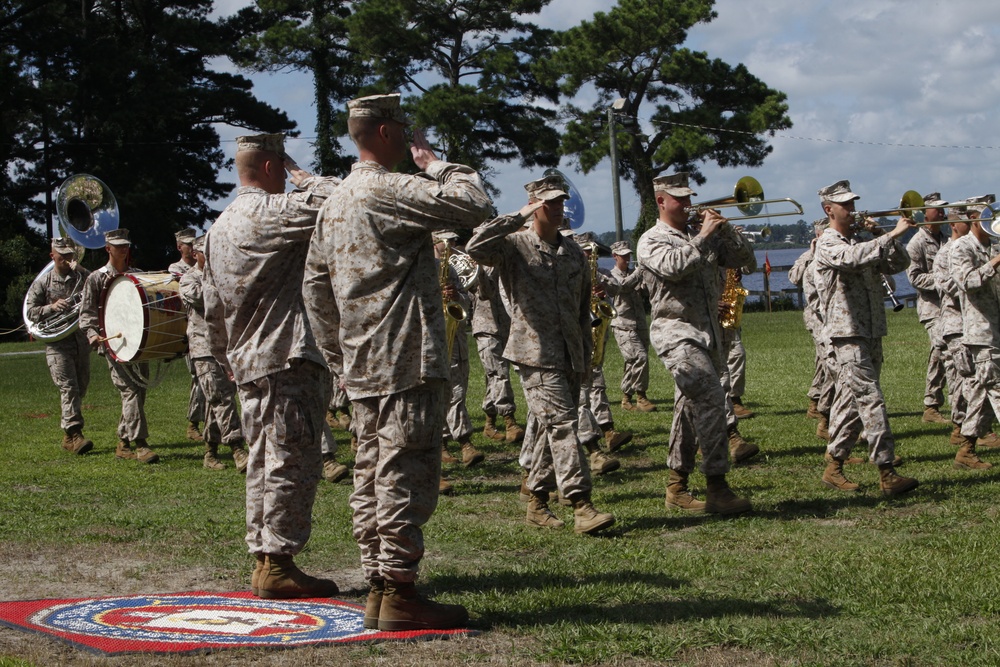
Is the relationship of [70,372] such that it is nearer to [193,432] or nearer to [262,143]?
[193,432]

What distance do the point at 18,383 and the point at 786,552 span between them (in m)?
17.6

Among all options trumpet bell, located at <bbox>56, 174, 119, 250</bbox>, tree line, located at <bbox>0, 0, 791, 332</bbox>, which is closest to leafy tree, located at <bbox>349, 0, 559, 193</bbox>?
tree line, located at <bbox>0, 0, 791, 332</bbox>

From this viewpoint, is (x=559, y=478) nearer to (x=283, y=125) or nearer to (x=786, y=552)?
(x=786, y=552)

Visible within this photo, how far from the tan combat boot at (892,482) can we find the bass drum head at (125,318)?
664 centimetres

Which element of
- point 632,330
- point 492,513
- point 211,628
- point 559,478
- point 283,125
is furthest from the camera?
point 283,125

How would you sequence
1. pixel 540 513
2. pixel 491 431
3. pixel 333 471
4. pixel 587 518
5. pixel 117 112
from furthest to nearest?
1. pixel 117 112
2. pixel 491 431
3. pixel 333 471
4. pixel 540 513
5. pixel 587 518

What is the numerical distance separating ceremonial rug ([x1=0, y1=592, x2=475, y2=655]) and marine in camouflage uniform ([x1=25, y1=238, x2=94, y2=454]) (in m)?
7.21

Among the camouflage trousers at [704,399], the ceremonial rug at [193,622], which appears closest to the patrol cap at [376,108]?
the ceremonial rug at [193,622]

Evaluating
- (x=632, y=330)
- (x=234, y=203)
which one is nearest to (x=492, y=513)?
(x=234, y=203)

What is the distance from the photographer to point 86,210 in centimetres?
1498

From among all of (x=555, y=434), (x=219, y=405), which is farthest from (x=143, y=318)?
(x=555, y=434)

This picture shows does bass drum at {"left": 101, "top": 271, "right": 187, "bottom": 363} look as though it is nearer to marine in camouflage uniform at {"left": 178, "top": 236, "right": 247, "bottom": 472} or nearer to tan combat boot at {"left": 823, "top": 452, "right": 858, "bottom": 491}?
marine in camouflage uniform at {"left": 178, "top": 236, "right": 247, "bottom": 472}

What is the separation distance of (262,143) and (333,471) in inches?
167

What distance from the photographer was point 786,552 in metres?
6.79
